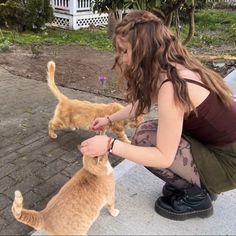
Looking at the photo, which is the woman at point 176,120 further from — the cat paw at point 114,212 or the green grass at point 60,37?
the green grass at point 60,37

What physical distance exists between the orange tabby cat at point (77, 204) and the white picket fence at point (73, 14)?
30.6ft

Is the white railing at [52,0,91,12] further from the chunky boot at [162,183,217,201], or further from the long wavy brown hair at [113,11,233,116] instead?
the long wavy brown hair at [113,11,233,116]

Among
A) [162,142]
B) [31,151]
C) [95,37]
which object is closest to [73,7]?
[95,37]

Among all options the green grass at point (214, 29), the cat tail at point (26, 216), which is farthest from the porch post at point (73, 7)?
the cat tail at point (26, 216)

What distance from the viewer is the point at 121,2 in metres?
4.51

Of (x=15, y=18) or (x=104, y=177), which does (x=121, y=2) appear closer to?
(x=104, y=177)

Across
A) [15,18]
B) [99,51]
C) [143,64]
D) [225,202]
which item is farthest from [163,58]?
[15,18]

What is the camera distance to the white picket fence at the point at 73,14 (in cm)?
1130

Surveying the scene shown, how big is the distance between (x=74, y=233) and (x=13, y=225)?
597 mm

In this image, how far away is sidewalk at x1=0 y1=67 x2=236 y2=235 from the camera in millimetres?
2664

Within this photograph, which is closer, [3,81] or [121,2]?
[121,2]

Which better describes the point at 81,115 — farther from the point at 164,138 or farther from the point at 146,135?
the point at 164,138

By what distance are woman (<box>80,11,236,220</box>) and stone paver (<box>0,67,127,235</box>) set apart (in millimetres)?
848

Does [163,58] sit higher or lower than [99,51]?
higher
